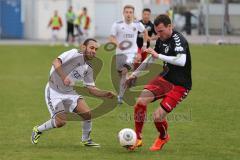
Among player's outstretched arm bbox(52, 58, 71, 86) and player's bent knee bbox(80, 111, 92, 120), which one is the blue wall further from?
player's outstretched arm bbox(52, 58, 71, 86)

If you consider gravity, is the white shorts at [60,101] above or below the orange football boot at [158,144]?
above

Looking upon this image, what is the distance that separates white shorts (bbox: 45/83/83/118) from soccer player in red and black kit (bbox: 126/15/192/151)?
103 centimetres

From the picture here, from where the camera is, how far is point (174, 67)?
36.8 feet

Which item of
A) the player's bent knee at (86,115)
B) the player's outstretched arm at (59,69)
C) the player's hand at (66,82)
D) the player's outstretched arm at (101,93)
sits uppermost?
the player's outstretched arm at (59,69)

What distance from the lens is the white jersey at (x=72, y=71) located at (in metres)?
11.3

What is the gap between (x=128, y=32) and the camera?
1886 cm

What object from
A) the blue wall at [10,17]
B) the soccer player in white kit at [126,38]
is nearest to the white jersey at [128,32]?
the soccer player in white kit at [126,38]

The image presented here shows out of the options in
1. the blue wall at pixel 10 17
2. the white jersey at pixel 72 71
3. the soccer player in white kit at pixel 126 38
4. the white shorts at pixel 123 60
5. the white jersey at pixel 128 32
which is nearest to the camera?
the white jersey at pixel 72 71

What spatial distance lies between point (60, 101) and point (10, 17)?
134 feet

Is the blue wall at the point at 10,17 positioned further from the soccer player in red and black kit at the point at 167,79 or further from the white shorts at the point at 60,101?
the soccer player in red and black kit at the point at 167,79

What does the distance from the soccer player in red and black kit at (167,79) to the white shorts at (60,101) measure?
1.03 meters

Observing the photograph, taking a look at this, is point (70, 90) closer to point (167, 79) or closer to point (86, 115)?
point (86, 115)

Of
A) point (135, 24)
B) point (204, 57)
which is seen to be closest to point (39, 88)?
point (135, 24)

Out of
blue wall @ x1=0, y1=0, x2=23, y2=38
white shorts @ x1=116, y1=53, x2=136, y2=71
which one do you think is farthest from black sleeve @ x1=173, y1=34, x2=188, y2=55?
blue wall @ x1=0, y1=0, x2=23, y2=38
